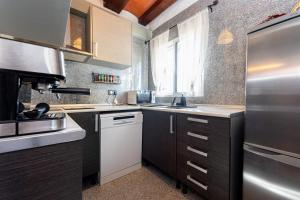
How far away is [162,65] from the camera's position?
8.94 ft

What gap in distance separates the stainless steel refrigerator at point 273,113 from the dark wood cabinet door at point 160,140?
718 millimetres

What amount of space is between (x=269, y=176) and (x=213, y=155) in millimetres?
378

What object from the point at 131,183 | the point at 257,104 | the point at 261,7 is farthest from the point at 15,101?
the point at 261,7

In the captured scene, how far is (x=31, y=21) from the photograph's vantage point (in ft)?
3.05

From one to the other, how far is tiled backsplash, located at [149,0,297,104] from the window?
0.10 meters

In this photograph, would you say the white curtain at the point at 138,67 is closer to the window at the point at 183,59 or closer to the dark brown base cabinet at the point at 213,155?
the window at the point at 183,59

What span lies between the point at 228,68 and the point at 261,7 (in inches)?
25.6

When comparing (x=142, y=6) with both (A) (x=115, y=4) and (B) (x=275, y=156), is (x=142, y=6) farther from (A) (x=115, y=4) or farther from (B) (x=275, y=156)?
(B) (x=275, y=156)

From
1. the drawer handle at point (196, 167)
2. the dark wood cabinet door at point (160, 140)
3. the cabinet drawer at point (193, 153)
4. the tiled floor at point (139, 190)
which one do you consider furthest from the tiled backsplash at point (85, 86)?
the drawer handle at point (196, 167)

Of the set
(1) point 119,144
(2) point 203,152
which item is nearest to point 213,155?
(2) point 203,152

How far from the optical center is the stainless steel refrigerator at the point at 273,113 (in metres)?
0.89

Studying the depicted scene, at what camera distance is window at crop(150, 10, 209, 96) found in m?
2.03

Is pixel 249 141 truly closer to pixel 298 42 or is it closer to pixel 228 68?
pixel 298 42

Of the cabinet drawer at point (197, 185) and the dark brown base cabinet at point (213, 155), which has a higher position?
the dark brown base cabinet at point (213, 155)
